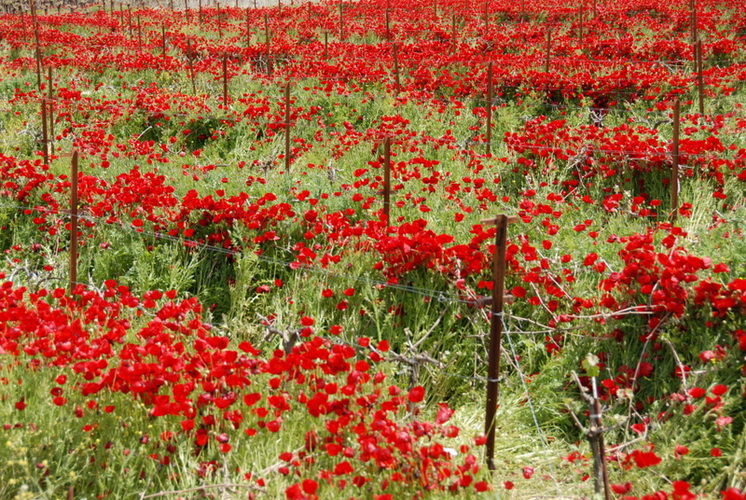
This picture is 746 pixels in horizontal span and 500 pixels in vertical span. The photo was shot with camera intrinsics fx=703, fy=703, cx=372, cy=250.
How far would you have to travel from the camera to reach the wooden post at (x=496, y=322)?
2.72 m

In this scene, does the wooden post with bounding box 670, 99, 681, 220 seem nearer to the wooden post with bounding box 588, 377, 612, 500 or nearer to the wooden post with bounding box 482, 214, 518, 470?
the wooden post with bounding box 482, 214, 518, 470

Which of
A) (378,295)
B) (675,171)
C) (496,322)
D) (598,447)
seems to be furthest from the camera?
(675,171)

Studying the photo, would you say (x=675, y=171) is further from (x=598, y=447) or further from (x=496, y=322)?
(x=598, y=447)

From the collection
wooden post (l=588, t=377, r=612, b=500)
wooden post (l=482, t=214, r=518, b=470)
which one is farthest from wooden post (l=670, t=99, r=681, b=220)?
wooden post (l=588, t=377, r=612, b=500)

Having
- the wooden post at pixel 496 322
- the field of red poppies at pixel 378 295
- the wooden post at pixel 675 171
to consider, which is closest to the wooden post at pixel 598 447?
the field of red poppies at pixel 378 295

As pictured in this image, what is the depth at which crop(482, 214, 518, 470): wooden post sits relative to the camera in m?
2.72

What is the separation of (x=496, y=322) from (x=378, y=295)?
4.67 feet

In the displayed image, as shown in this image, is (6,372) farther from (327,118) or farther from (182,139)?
(327,118)

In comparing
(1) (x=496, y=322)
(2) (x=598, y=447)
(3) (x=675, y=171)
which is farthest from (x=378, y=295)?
(3) (x=675, y=171)

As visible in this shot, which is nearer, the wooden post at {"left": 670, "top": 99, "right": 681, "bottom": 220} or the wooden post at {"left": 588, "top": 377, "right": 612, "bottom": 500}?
the wooden post at {"left": 588, "top": 377, "right": 612, "bottom": 500}

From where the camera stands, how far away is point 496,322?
2793 mm

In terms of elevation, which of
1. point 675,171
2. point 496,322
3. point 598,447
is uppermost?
point 675,171

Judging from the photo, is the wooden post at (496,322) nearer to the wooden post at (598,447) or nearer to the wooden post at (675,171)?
the wooden post at (598,447)

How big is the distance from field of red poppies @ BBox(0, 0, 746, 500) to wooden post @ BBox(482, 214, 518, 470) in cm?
7
